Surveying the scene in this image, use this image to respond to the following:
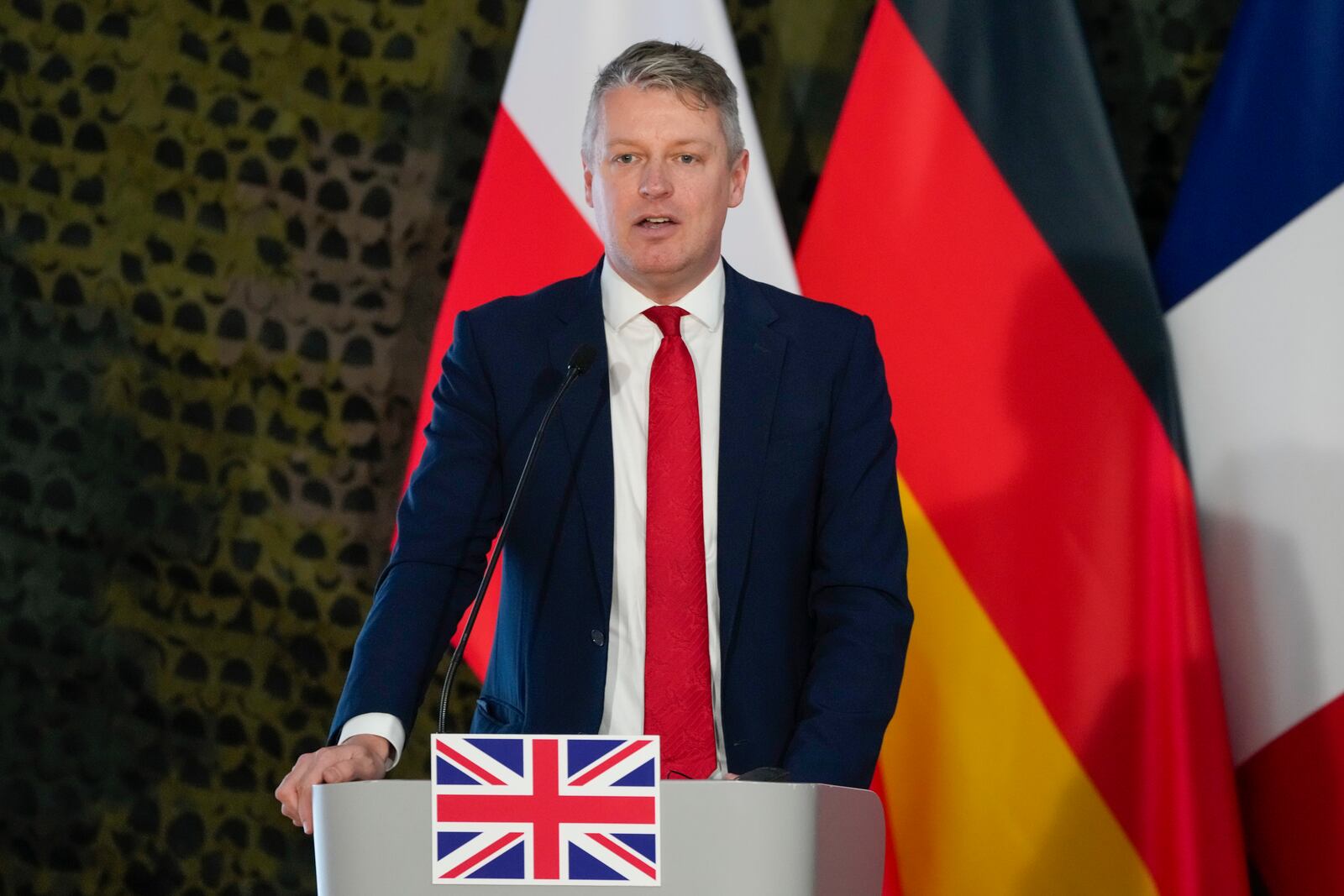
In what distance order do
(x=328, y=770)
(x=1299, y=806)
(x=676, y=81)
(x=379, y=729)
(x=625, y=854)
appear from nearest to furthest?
(x=625, y=854) < (x=328, y=770) < (x=379, y=729) < (x=676, y=81) < (x=1299, y=806)

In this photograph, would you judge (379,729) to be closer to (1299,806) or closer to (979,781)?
(979,781)

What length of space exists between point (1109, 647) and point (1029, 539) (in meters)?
0.22

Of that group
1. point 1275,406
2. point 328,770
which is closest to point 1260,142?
point 1275,406

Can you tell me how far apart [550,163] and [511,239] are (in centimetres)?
16

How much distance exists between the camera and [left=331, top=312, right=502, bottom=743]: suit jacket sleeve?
4.87ft

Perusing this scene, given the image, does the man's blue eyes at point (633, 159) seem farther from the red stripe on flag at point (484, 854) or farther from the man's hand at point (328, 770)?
the red stripe on flag at point (484, 854)

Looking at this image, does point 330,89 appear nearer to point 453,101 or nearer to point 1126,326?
point 453,101

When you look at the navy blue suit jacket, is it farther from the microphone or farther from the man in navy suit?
the microphone

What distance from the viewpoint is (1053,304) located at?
2.59 m

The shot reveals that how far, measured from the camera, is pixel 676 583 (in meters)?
1.61

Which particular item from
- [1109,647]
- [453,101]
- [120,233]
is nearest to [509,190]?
[453,101]

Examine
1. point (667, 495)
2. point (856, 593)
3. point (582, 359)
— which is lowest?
point (856, 593)

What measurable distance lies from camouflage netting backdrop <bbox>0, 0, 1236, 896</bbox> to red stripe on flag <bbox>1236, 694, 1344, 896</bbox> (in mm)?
1025

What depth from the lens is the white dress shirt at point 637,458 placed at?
1.62 m
